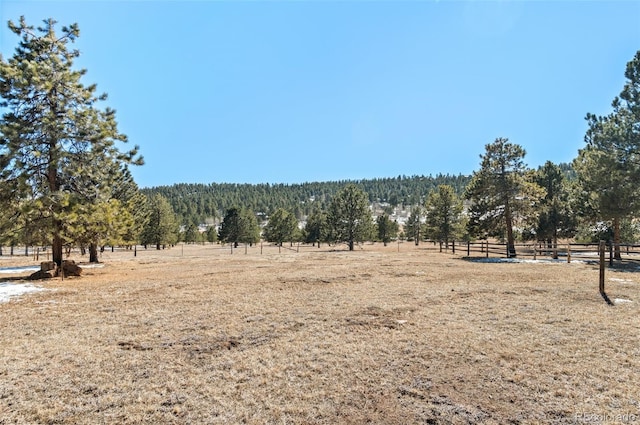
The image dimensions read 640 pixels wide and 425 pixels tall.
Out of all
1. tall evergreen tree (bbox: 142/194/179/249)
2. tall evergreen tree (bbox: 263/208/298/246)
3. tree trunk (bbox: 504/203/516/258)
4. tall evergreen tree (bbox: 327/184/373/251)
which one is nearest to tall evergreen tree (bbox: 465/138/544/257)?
tree trunk (bbox: 504/203/516/258)

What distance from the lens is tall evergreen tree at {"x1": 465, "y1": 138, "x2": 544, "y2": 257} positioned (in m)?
27.5

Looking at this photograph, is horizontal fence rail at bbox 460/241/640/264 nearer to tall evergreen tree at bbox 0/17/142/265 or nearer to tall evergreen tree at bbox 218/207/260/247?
tall evergreen tree at bbox 0/17/142/265

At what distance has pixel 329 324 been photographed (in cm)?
789

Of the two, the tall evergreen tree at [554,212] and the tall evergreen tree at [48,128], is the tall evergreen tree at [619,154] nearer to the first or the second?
the tall evergreen tree at [554,212]

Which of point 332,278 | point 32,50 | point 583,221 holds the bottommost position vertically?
point 332,278

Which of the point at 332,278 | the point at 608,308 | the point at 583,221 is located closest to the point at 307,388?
the point at 608,308

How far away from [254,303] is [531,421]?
24.5ft

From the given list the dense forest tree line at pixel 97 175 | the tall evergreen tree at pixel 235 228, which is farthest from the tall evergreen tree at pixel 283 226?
the dense forest tree line at pixel 97 175

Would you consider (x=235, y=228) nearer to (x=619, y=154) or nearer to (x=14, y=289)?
(x=14, y=289)

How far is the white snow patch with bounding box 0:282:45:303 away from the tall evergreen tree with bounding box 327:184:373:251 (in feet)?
111

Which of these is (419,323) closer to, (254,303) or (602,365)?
(602,365)

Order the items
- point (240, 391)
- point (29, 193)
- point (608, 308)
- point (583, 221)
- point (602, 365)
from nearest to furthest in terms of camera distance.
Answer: point (240, 391) → point (602, 365) → point (608, 308) → point (29, 193) → point (583, 221)

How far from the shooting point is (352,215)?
44000 millimetres

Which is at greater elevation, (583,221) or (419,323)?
(583,221)
